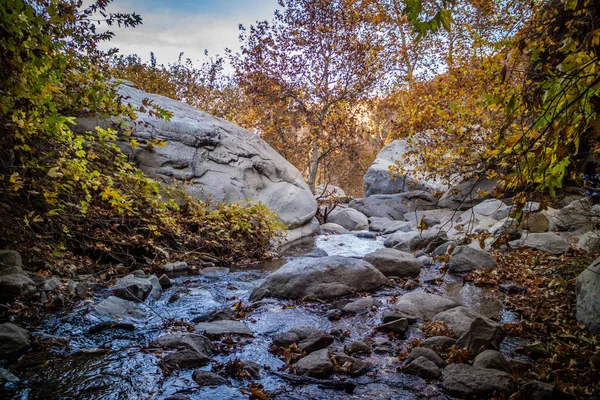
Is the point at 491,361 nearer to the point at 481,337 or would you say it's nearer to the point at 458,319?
the point at 481,337

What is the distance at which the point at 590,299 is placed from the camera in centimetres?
312

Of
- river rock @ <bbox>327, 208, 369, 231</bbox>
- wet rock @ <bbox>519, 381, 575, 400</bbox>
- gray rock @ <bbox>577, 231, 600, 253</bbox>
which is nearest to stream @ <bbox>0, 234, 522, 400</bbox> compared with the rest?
wet rock @ <bbox>519, 381, 575, 400</bbox>

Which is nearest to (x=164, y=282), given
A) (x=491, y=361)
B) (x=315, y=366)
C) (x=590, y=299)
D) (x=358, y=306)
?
(x=358, y=306)

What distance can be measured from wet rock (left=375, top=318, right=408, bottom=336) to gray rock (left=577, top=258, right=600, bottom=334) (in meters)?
1.53

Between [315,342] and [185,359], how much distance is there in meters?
1.13

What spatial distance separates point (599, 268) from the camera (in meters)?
3.15

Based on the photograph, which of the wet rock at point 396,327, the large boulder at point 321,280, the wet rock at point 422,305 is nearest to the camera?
the wet rock at point 396,327

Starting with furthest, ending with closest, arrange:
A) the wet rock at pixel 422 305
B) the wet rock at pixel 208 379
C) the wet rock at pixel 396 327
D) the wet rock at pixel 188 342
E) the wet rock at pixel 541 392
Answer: the wet rock at pixel 422 305, the wet rock at pixel 396 327, the wet rock at pixel 188 342, the wet rock at pixel 208 379, the wet rock at pixel 541 392

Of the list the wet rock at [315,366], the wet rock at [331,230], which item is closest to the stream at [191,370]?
the wet rock at [315,366]

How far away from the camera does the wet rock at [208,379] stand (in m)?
2.63

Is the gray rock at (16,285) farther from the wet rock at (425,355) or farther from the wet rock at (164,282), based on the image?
the wet rock at (425,355)

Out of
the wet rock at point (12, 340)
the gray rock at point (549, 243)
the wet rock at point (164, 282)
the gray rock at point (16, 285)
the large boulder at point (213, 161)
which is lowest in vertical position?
the gray rock at point (549, 243)

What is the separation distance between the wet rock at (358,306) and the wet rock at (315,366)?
1.39 meters

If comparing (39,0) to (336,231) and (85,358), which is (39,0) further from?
(336,231)
